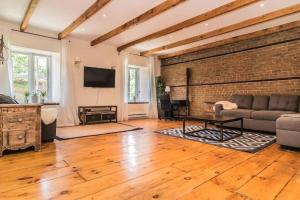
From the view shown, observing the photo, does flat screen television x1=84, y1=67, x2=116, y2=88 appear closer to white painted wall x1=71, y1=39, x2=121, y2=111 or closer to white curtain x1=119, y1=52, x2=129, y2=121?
white painted wall x1=71, y1=39, x2=121, y2=111

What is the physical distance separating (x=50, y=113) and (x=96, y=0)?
2165 millimetres

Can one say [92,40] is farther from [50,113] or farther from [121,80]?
[50,113]

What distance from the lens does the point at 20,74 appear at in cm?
499

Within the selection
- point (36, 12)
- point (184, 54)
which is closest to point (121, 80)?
point (184, 54)

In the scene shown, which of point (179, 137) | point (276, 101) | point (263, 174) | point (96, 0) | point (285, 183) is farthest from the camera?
point (276, 101)

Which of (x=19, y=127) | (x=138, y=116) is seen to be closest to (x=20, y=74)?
(x=19, y=127)

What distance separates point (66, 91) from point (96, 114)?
1045 mm

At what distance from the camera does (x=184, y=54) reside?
7066 mm

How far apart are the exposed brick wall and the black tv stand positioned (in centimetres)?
265

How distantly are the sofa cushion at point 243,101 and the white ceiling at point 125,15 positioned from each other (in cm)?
170

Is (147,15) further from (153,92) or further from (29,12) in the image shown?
(153,92)

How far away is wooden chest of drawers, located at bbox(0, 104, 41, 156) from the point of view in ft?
8.72

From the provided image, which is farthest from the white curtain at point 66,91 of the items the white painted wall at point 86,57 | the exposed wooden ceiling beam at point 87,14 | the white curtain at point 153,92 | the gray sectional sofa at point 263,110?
the gray sectional sofa at point 263,110

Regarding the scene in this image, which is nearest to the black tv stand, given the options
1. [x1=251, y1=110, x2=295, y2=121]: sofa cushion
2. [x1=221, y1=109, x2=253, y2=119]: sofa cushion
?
[x1=221, y1=109, x2=253, y2=119]: sofa cushion
